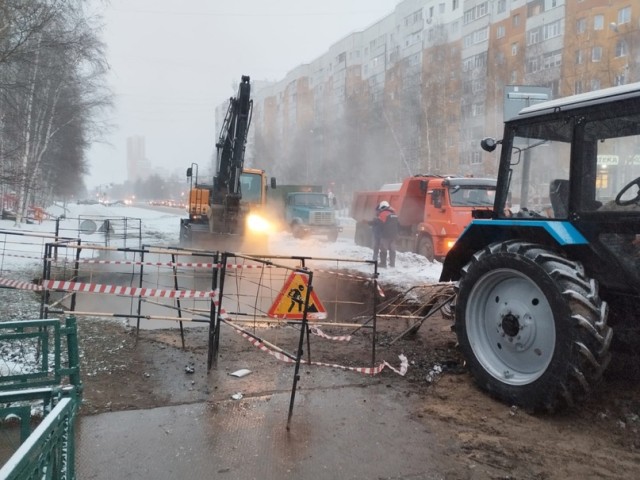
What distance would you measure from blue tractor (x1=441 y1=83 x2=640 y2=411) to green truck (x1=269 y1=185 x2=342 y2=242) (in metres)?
18.3

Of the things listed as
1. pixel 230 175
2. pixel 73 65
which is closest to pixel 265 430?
pixel 230 175

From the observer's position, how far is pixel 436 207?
13906mm

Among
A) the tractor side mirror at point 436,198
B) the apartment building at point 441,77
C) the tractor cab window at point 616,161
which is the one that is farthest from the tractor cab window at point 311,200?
A: the tractor cab window at point 616,161

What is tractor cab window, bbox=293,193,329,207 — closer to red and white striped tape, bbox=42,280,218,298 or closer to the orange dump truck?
the orange dump truck

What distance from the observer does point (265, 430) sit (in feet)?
12.6

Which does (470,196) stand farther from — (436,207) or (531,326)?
(531,326)

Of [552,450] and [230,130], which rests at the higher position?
[230,130]

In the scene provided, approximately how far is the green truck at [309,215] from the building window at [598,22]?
1816cm

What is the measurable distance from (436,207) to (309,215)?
32.7 feet

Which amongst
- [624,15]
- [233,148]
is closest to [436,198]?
[233,148]

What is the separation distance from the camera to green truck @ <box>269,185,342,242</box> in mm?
22984

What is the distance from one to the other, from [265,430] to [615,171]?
3519mm

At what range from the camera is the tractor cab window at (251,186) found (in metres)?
19.2

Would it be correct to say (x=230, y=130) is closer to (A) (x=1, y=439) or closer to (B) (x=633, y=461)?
(A) (x=1, y=439)
